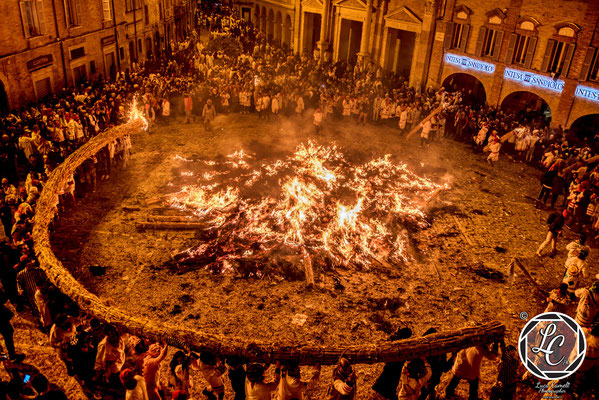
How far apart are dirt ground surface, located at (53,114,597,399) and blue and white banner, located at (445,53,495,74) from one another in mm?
10390

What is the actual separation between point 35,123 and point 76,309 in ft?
39.4

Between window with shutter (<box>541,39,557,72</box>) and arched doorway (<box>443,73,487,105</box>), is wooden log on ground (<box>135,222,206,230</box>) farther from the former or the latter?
arched doorway (<box>443,73,487,105</box>)

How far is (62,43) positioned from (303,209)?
17523mm

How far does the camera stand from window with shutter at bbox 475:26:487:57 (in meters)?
25.1

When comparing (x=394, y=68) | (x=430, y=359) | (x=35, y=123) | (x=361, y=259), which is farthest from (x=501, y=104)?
(x=35, y=123)

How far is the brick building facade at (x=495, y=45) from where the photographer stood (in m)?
21.5

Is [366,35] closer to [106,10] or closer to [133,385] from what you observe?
[106,10]

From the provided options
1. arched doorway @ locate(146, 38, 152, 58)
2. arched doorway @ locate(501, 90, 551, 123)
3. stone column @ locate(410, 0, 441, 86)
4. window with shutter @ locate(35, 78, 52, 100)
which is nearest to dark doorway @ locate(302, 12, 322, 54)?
stone column @ locate(410, 0, 441, 86)

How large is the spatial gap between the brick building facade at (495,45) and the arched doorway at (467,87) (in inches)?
2.7

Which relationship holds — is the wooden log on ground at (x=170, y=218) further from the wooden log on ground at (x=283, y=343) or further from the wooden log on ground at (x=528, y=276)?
the wooden log on ground at (x=528, y=276)

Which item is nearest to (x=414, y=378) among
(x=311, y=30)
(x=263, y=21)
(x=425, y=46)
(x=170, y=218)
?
(x=170, y=218)

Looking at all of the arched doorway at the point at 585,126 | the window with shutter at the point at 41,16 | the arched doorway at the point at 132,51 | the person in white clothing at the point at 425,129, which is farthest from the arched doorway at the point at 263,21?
the arched doorway at the point at 585,126

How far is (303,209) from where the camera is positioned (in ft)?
47.8

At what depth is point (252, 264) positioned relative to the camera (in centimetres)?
1186
